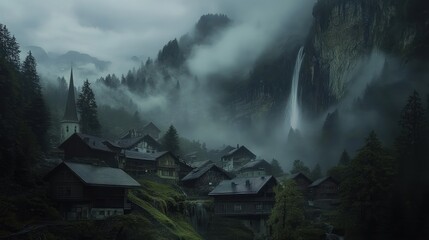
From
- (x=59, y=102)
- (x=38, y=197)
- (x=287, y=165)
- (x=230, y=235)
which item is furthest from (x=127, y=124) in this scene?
(x=38, y=197)

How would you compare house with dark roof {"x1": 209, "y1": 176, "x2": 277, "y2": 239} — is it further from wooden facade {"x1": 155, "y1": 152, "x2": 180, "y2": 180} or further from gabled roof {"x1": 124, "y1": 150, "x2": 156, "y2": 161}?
gabled roof {"x1": 124, "y1": 150, "x2": 156, "y2": 161}

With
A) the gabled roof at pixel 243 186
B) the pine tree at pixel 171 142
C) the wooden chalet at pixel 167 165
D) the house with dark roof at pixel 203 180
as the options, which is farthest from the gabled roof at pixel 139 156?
the gabled roof at pixel 243 186

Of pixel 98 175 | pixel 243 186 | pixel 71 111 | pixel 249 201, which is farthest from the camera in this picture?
pixel 71 111

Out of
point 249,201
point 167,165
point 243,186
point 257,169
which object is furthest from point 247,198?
point 257,169

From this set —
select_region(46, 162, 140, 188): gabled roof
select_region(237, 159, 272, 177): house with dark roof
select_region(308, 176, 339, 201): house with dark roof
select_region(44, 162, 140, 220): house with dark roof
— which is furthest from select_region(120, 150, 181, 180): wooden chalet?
select_region(308, 176, 339, 201): house with dark roof

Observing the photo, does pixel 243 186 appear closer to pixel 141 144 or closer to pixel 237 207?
pixel 237 207

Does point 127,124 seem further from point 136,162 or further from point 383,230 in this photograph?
point 383,230
